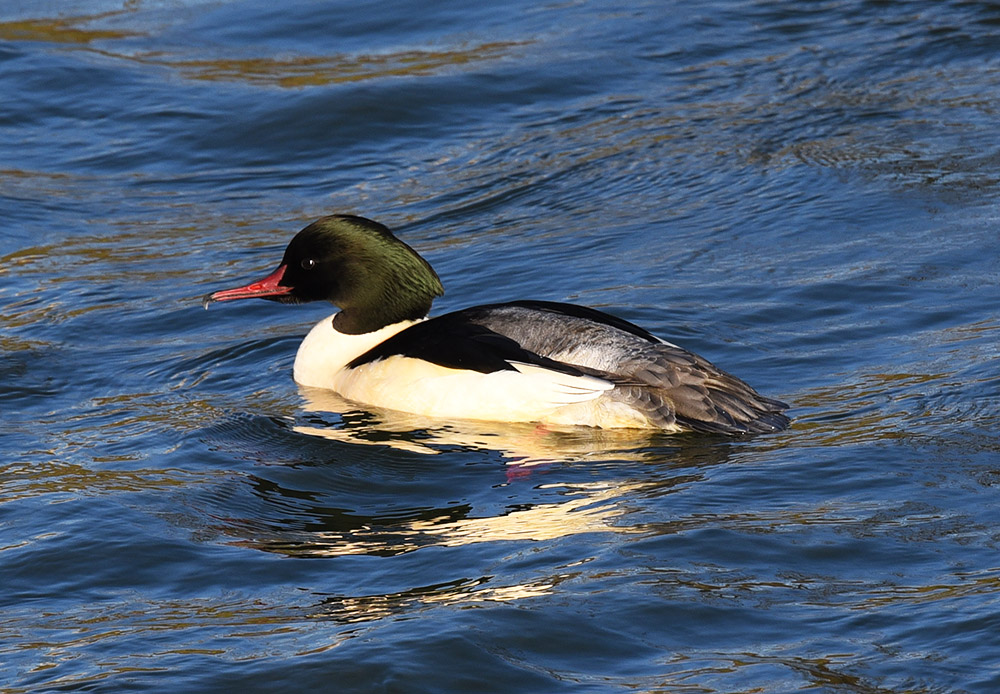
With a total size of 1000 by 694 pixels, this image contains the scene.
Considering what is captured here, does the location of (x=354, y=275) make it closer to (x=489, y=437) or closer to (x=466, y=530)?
(x=489, y=437)

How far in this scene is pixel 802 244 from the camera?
9805mm

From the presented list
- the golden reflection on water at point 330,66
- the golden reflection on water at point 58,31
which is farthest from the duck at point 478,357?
the golden reflection on water at point 58,31

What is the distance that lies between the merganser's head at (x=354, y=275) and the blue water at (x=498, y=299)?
539mm

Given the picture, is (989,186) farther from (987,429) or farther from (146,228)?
(146,228)

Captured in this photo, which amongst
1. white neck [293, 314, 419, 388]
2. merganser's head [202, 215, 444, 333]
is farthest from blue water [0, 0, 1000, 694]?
merganser's head [202, 215, 444, 333]

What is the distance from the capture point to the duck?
7.04m

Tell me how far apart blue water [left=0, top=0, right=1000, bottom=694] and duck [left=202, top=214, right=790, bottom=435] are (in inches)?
4.8

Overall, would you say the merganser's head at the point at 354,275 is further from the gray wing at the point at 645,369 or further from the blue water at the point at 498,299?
the gray wing at the point at 645,369

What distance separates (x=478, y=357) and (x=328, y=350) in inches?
49.6

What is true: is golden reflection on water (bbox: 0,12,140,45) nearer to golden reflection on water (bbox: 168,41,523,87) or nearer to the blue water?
the blue water

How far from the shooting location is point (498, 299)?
9.48 metres

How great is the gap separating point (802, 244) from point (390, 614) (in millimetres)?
5246

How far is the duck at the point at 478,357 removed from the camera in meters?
7.04

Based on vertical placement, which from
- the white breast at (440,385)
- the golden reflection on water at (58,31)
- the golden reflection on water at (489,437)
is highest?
the golden reflection on water at (58,31)
